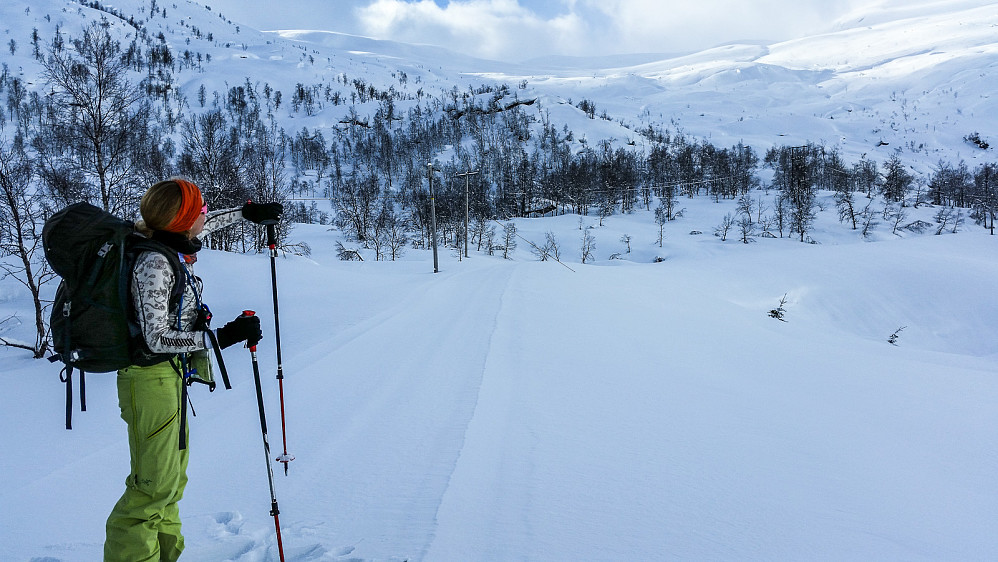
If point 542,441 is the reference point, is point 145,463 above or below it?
above

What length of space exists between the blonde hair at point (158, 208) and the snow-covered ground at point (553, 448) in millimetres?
1864

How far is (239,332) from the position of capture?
2.46 metres

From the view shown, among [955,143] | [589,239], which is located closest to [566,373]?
[589,239]

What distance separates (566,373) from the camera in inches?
242

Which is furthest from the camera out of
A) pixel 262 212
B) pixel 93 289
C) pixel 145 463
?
pixel 262 212

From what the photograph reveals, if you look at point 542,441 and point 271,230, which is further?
→ point 542,441

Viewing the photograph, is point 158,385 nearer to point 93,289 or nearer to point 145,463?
point 145,463

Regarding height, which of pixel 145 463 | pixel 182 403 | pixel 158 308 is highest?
pixel 158 308

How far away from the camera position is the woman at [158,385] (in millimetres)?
2178

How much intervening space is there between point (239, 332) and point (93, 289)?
0.62 meters

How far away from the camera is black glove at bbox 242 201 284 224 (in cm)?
296

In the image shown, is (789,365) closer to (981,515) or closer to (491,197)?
(981,515)

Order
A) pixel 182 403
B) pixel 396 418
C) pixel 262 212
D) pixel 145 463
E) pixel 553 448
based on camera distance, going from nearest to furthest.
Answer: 1. pixel 145 463
2. pixel 182 403
3. pixel 262 212
4. pixel 553 448
5. pixel 396 418

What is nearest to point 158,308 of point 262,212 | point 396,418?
point 262,212
